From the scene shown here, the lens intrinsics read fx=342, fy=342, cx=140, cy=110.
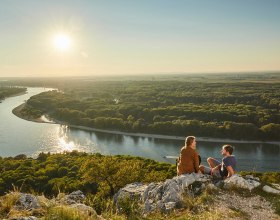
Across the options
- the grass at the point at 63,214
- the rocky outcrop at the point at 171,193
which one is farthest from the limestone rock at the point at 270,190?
the grass at the point at 63,214

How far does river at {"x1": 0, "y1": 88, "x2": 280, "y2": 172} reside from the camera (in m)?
59.4

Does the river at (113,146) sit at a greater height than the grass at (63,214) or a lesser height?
lesser

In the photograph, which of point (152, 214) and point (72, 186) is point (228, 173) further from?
point (72, 186)

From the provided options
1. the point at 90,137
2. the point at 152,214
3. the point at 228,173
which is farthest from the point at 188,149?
the point at 90,137

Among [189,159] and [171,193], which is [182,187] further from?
[189,159]

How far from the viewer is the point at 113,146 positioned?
69.5 metres

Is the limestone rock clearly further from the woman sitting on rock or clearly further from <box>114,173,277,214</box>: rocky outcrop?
the woman sitting on rock

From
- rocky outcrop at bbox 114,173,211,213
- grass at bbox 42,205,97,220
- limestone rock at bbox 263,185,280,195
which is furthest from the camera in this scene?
limestone rock at bbox 263,185,280,195

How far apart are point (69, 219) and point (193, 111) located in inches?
3575

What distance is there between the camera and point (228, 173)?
1317 cm

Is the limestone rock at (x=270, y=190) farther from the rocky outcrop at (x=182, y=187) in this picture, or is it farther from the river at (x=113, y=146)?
the river at (x=113, y=146)

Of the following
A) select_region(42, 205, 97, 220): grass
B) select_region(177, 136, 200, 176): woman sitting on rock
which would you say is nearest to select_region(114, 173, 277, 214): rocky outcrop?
select_region(177, 136, 200, 176): woman sitting on rock

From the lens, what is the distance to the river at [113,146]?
5944 centimetres

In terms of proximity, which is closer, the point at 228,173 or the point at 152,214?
the point at 152,214
